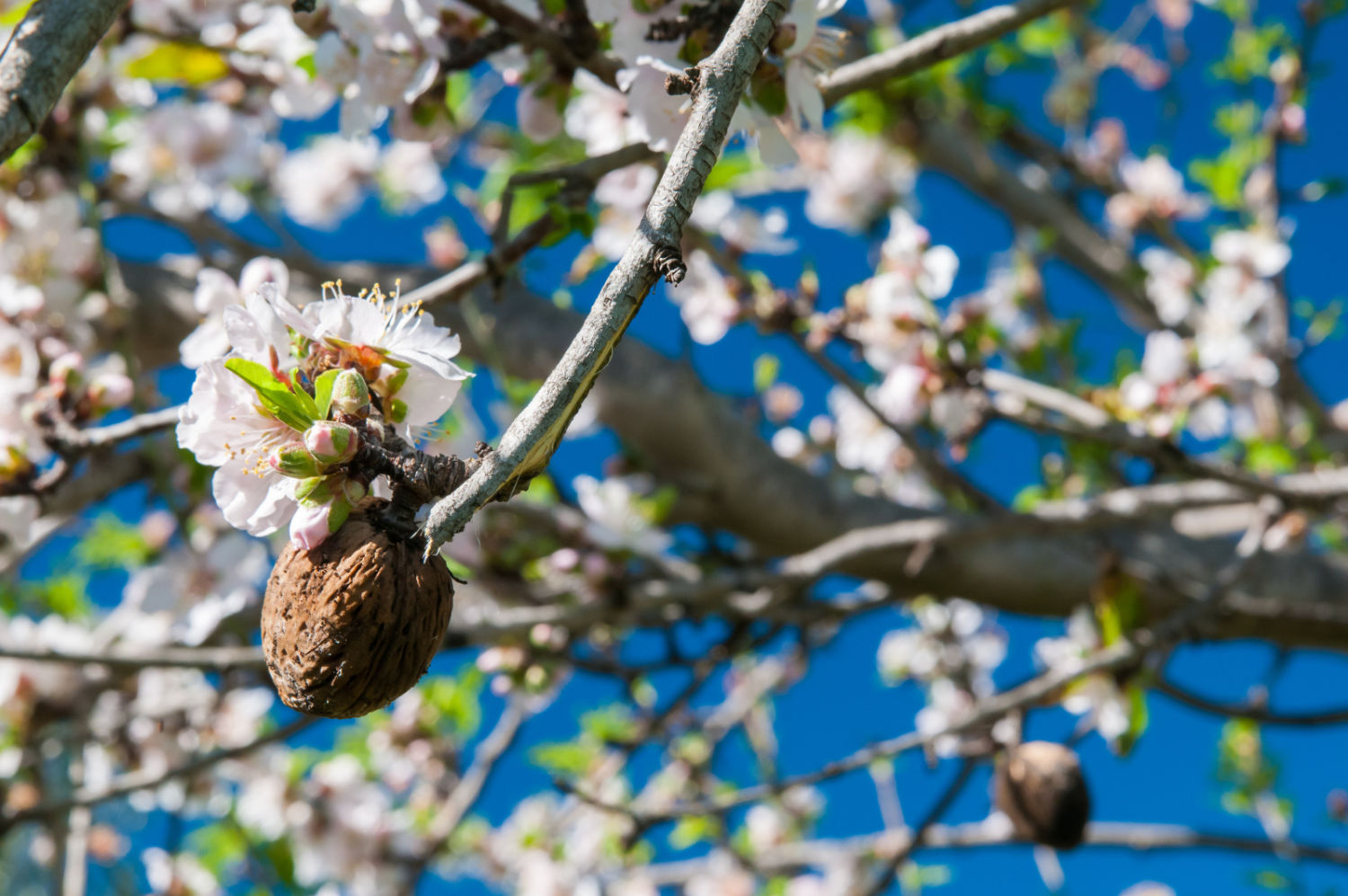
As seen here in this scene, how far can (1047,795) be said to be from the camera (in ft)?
5.52

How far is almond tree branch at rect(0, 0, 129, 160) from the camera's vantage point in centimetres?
69

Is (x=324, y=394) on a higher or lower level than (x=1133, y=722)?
higher

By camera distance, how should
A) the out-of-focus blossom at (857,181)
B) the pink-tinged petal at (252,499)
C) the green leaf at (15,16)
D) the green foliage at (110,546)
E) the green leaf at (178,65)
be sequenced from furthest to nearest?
the out-of-focus blossom at (857,181)
the green foliage at (110,546)
the green leaf at (178,65)
the green leaf at (15,16)
the pink-tinged petal at (252,499)

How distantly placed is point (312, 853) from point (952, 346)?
2514mm

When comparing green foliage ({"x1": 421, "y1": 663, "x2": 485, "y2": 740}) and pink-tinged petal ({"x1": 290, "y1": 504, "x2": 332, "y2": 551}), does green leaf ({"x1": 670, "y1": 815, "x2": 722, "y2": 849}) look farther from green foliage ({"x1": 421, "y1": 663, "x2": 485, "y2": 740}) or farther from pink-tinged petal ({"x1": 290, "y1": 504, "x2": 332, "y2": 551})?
pink-tinged petal ({"x1": 290, "y1": 504, "x2": 332, "y2": 551})

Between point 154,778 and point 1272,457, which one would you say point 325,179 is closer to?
point 154,778

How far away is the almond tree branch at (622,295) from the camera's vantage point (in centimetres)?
56

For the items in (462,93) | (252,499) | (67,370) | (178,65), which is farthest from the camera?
(462,93)

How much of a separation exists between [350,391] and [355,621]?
0.19m

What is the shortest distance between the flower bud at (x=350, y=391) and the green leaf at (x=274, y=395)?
21 mm

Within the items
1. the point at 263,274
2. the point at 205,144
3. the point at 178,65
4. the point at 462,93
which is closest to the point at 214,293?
the point at 263,274

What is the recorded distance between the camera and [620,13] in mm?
1124

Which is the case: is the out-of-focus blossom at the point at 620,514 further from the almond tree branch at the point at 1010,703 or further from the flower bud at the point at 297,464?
the flower bud at the point at 297,464

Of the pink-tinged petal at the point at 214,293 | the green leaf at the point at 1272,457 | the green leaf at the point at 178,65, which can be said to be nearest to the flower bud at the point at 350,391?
the pink-tinged petal at the point at 214,293
